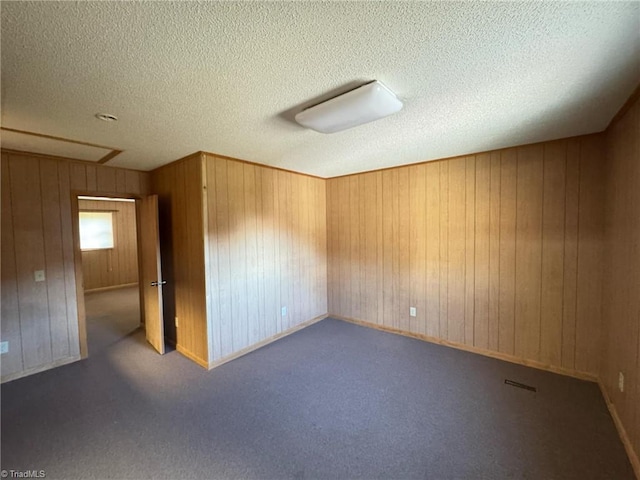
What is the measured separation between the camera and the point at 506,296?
298 centimetres

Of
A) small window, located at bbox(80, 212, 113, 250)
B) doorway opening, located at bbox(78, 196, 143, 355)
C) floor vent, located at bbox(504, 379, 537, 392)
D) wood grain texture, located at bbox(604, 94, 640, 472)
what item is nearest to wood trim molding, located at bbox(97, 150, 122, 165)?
doorway opening, located at bbox(78, 196, 143, 355)

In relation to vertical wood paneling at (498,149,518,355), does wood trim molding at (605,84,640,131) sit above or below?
above

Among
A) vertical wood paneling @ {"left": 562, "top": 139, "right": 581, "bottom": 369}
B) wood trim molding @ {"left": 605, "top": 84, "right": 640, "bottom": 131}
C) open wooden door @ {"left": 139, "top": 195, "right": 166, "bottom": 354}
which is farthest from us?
open wooden door @ {"left": 139, "top": 195, "right": 166, "bottom": 354}

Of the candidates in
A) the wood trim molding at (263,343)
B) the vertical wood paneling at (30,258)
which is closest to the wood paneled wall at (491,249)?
the wood trim molding at (263,343)

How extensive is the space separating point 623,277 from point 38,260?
209 inches

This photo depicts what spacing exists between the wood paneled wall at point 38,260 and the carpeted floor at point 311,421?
30cm

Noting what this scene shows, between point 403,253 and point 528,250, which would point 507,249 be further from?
point 403,253

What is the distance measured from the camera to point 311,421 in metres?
2.11

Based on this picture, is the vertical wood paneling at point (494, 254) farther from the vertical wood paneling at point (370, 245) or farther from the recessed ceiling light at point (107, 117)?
the recessed ceiling light at point (107, 117)

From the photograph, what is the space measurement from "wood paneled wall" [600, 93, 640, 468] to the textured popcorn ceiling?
315 millimetres

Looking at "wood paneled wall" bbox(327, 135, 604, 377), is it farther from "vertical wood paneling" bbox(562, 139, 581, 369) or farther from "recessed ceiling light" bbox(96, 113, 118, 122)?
"recessed ceiling light" bbox(96, 113, 118, 122)

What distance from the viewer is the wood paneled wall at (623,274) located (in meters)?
1.72

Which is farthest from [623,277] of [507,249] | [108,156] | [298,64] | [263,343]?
[108,156]

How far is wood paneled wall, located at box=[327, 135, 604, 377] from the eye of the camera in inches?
102
